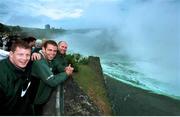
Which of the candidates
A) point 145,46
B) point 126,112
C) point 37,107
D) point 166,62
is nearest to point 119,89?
point 126,112

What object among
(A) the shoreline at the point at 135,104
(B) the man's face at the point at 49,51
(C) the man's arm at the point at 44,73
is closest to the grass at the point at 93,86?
(A) the shoreline at the point at 135,104

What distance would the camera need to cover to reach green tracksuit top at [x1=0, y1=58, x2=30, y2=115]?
247 cm

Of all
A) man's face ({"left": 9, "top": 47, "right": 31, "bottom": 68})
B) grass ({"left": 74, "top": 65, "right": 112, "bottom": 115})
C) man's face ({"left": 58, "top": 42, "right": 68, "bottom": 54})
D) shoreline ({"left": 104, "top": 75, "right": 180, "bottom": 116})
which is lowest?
shoreline ({"left": 104, "top": 75, "right": 180, "bottom": 116})

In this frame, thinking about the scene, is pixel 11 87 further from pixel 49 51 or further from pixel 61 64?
pixel 61 64

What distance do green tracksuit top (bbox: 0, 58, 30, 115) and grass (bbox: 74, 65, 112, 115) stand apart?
4.88 feet

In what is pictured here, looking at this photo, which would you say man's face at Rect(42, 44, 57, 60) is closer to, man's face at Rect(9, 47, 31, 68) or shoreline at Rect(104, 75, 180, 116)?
man's face at Rect(9, 47, 31, 68)

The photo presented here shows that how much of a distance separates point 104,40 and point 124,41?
4216mm

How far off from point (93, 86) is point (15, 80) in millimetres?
2364

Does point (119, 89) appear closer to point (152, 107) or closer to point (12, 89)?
point (152, 107)

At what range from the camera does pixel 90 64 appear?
6.23 meters

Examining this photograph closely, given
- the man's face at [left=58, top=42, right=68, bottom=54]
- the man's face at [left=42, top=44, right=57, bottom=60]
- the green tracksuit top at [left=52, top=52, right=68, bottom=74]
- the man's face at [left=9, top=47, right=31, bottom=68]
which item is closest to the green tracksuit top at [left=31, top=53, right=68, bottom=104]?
the man's face at [left=42, top=44, right=57, bottom=60]

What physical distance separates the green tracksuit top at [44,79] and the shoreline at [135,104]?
2503mm

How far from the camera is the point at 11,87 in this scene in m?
2.52

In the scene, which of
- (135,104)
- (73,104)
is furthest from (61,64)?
(135,104)
